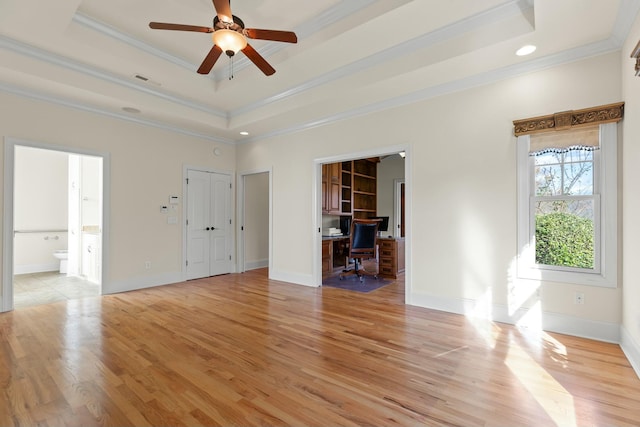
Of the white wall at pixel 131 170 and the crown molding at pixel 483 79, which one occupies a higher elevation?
the crown molding at pixel 483 79

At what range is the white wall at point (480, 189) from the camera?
2945 millimetres

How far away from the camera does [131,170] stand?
4918 mm

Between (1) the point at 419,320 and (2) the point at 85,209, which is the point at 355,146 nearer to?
(1) the point at 419,320

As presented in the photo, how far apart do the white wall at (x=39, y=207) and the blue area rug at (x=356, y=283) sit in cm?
613

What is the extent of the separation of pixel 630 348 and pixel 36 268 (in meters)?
9.42

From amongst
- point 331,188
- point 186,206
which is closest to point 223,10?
point 186,206

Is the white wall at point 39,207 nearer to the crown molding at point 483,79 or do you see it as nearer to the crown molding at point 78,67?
the crown molding at point 78,67

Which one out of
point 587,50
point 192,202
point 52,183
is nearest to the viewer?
point 587,50

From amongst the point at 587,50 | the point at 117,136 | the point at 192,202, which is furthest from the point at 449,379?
the point at 117,136

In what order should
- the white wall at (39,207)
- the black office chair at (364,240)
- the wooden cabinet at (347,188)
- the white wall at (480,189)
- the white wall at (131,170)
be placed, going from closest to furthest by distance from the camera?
the white wall at (480,189)
the white wall at (131,170)
the black office chair at (364,240)
the white wall at (39,207)
the wooden cabinet at (347,188)

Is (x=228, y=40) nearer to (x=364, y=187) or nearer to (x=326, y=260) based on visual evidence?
(x=326, y=260)

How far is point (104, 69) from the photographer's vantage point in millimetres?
3941

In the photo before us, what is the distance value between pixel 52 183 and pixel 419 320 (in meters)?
8.00

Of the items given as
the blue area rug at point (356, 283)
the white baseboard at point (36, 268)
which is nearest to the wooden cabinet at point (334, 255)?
the blue area rug at point (356, 283)
